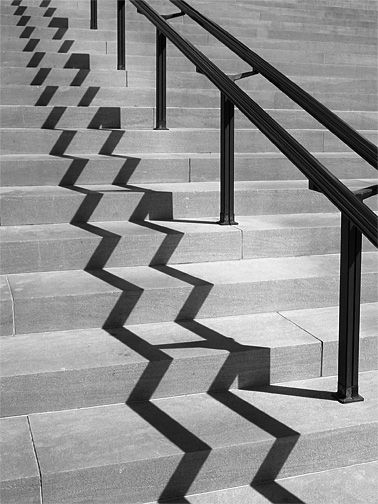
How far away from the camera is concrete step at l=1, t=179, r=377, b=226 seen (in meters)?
3.72

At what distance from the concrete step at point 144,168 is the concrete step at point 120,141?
0.08m

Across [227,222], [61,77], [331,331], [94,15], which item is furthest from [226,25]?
[331,331]

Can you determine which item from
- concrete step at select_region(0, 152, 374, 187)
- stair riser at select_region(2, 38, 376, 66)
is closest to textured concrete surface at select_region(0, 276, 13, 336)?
concrete step at select_region(0, 152, 374, 187)

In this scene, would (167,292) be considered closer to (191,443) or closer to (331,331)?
(331,331)

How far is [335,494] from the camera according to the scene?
A: 2480 millimetres

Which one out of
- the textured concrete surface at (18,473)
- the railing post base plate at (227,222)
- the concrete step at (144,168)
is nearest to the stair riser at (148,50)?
the concrete step at (144,168)

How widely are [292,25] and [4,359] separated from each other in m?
6.03

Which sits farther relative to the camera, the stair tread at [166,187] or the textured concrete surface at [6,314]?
the stair tread at [166,187]

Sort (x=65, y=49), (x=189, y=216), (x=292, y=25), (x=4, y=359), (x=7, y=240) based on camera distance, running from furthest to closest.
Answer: (x=292, y=25) < (x=65, y=49) < (x=189, y=216) < (x=7, y=240) < (x=4, y=359)

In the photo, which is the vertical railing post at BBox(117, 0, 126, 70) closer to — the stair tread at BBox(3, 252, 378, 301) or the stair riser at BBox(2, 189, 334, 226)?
the stair riser at BBox(2, 189, 334, 226)

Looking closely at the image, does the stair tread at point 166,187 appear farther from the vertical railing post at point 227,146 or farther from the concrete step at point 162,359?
the concrete step at point 162,359

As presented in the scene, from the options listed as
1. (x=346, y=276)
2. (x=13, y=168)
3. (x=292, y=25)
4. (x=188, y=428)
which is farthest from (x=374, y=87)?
(x=188, y=428)

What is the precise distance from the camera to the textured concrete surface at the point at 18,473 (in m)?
2.24

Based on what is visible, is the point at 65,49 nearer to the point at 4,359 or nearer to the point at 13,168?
the point at 13,168
